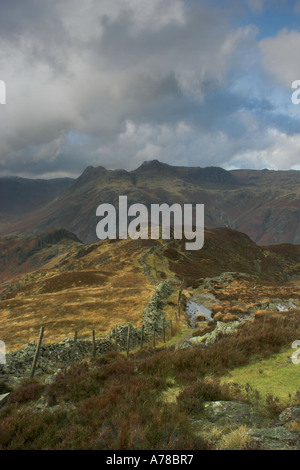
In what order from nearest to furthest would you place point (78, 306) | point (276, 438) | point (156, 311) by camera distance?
point (276, 438) < point (156, 311) < point (78, 306)

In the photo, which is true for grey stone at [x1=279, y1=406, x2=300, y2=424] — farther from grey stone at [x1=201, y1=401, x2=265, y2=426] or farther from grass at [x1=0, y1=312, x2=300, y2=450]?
grey stone at [x1=201, y1=401, x2=265, y2=426]

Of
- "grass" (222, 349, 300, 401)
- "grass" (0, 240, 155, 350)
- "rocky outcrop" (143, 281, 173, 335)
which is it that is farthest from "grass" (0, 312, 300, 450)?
"rocky outcrop" (143, 281, 173, 335)

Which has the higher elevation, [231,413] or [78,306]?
[231,413]

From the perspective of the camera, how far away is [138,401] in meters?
7.04

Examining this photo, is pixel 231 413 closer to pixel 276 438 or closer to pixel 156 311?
pixel 276 438

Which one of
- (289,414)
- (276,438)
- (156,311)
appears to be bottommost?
(156,311)

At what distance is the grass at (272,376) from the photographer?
7.68 metres

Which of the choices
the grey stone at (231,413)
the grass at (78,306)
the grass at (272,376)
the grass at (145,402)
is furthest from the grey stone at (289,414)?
the grass at (78,306)

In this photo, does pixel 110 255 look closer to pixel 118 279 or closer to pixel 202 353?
pixel 118 279

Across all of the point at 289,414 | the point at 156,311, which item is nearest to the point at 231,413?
the point at 289,414

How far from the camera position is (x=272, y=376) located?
865 cm

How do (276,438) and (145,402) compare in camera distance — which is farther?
(145,402)

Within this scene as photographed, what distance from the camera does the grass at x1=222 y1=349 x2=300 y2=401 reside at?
768 cm

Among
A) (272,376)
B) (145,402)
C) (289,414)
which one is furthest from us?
(272,376)
